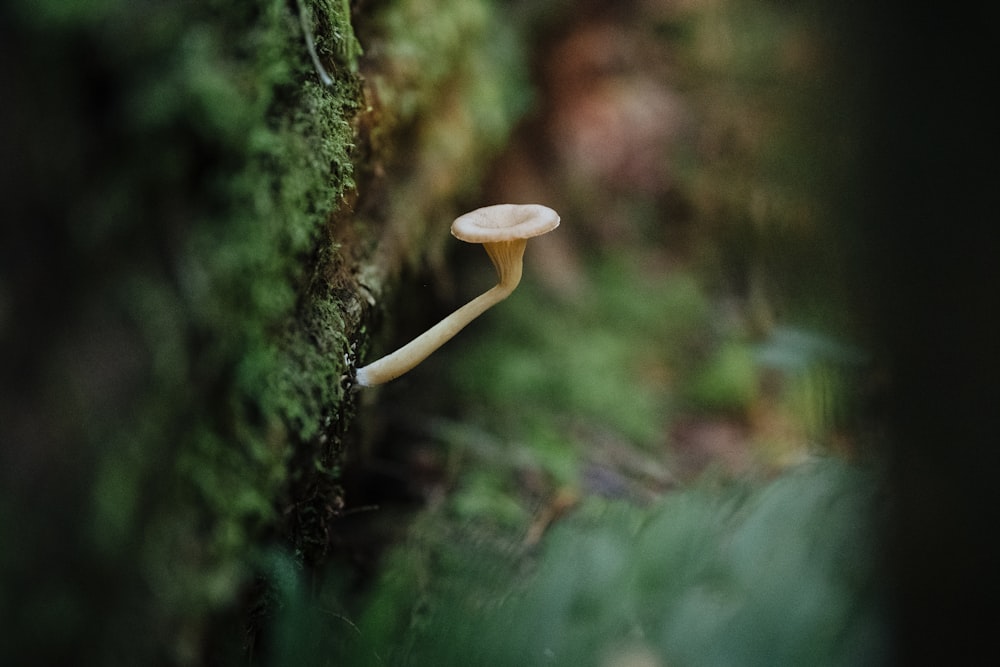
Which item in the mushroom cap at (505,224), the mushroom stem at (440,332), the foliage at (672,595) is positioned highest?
the mushroom cap at (505,224)

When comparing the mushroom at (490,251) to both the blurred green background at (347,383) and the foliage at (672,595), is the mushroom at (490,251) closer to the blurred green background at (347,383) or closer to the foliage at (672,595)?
the blurred green background at (347,383)

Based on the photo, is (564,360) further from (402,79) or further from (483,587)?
(483,587)

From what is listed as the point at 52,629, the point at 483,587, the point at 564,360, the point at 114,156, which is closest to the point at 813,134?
the point at 483,587

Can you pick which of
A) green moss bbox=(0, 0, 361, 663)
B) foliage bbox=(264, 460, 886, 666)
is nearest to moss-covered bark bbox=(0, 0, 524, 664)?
green moss bbox=(0, 0, 361, 663)

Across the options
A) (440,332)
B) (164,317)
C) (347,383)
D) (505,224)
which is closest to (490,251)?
(505,224)


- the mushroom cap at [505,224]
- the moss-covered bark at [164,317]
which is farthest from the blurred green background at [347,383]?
the mushroom cap at [505,224]

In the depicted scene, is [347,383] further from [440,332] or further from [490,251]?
[490,251]

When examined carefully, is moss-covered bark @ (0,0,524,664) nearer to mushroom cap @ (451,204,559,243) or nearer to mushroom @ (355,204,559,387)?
mushroom @ (355,204,559,387)
